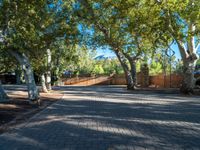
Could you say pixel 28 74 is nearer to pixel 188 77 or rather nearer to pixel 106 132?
pixel 106 132

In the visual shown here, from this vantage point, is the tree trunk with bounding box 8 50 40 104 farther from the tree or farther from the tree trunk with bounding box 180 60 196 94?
the tree trunk with bounding box 180 60 196 94

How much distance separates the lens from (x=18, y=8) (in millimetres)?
16000

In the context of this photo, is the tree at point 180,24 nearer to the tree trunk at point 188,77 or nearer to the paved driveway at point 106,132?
the tree trunk at point 188,77

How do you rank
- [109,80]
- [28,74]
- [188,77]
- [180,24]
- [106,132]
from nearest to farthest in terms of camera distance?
[106,132], [28,74], [180,24], [188,77], [109,80]

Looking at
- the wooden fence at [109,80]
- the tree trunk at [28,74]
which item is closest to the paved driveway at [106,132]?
the tree trunk at [28,74]

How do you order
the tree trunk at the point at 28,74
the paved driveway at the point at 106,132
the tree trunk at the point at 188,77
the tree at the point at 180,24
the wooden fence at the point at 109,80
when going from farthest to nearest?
the wooden fence at the point at 109,80 < the tree trunk at the point at 188,77 < the tree at the point at 180,24 < the tree trunk at the point at 28,74 < the paved driveway at the point at 106,132

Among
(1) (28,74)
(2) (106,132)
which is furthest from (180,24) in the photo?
(2) (106,132)

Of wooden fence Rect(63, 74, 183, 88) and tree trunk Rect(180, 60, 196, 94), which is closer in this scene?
tree trunk Rect(180, 60, 196, 94)

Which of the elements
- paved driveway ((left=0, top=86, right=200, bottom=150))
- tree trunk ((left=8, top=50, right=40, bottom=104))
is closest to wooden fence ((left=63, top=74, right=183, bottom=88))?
tree trunk ((left=8, top=50, right=40, bottom=104))

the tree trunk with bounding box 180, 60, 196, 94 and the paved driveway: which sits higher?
the tree trunk with bounding box 180, 60, 196, 94

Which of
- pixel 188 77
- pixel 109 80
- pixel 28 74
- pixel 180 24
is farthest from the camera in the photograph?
pixel 109 80

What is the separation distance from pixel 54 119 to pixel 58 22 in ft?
27.7

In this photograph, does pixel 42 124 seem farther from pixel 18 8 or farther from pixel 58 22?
pixel 58 22

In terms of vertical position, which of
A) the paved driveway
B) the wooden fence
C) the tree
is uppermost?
the tree
